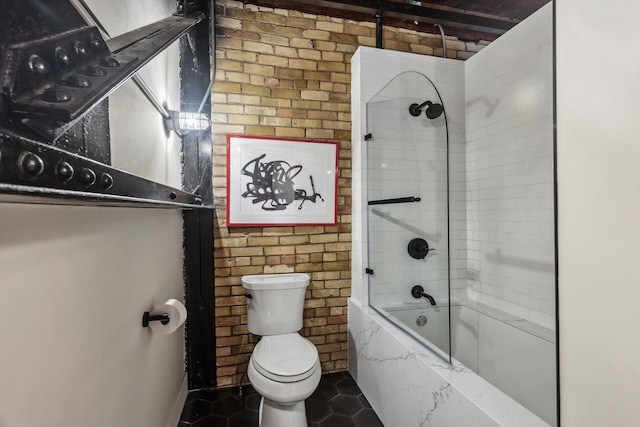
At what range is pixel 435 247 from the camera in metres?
2.18

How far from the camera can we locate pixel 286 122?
2.19m

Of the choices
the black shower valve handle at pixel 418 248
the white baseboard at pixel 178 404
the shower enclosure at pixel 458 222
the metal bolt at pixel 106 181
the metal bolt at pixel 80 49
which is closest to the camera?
the metal bolt at pixel 80 49

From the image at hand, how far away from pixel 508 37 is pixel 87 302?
8.75 feet

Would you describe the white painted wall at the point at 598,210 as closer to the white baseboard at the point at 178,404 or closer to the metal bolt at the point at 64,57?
the metal bolt at the point at 64,57

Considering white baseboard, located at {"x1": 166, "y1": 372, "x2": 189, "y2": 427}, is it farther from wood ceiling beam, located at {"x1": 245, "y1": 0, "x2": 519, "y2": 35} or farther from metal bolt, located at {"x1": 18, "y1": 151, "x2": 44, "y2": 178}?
wood ceiling beam, located at {"x1": 245, "y1": 0, "x2": 519, "y2": 35}

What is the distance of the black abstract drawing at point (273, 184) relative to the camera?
6.97 ft

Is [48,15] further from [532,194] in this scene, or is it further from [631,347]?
[532,194]

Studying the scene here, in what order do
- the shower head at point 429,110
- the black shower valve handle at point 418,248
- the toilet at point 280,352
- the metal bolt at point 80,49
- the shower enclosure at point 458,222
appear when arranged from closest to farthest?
the metal bolt at point 80,49 < the toilet at point 280,352 < the shower enclosure at point 458,222 < the shower head at point 429,110 < the black shower valve handle at point 418,248

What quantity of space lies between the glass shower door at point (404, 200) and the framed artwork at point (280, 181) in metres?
0.32

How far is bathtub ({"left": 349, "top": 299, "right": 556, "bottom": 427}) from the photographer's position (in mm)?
1114

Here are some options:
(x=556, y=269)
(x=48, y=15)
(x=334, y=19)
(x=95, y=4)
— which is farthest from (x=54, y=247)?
(x=334, y=19)

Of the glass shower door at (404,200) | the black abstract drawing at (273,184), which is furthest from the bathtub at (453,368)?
the black abstract drawing at (273,184)

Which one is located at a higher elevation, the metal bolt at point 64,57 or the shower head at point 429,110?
the shower head at point 429,110

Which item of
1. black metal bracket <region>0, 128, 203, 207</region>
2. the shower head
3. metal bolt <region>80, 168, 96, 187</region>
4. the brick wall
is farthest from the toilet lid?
the shower head
